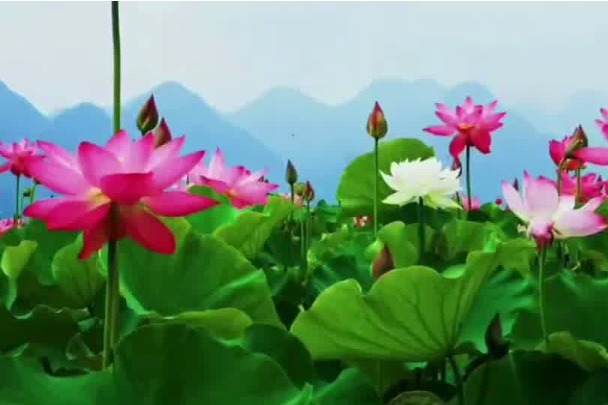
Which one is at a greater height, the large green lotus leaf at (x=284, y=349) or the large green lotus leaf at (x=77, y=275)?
the large green lotus leaf at (x=284, y=349)

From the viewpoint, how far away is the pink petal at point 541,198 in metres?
0.63

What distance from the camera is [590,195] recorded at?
1.31 m

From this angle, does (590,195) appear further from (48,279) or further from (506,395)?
(506,395)

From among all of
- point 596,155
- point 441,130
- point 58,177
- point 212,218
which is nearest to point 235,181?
point 212,218

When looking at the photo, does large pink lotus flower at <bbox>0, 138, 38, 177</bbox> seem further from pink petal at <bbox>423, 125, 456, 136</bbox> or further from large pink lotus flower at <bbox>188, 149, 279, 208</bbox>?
pink petal at <bbox>423, 125, 456, 136</bbox>

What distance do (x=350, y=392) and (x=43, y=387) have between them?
15 cm

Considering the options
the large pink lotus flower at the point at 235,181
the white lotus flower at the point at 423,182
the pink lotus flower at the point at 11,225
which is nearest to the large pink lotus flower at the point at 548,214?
the white lotus flower at the point at 423,182

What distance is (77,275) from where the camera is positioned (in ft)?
2.46

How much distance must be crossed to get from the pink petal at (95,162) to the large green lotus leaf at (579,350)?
24cm

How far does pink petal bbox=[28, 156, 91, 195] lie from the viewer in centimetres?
48

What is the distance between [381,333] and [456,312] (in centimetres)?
4

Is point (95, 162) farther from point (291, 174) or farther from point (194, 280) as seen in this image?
point (291, 174)

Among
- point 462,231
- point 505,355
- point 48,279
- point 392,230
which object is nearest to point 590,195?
point 462,231

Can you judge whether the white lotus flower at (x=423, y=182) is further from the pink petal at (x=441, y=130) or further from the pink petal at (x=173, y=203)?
the pink petal at (x=173, y=203)
